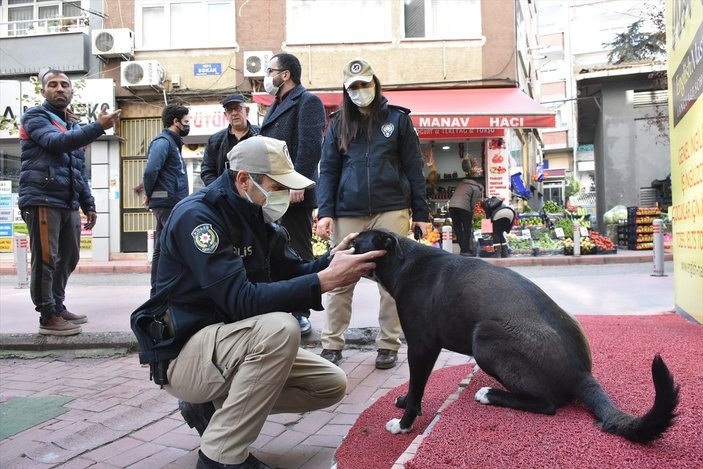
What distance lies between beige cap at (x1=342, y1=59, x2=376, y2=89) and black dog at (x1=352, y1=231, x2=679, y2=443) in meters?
1.54

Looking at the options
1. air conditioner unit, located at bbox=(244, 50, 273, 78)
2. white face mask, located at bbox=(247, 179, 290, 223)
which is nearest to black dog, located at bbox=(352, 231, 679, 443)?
white face mask, located at bbox=(247, 179, 290, 223)

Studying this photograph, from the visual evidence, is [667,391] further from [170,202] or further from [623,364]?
[170,202]

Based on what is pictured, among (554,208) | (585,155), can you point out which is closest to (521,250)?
(554,208)

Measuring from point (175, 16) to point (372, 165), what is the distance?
1391cm

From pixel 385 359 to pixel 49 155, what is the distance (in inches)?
135

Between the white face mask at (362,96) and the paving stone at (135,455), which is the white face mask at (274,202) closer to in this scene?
the paving stone at (135,455)

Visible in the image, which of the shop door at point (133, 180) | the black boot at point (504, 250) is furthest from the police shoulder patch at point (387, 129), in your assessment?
the shop door at point (133, 180)

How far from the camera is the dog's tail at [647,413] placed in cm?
185

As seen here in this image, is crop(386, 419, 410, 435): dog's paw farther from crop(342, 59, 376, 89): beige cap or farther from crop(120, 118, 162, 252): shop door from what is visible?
crop(120, 118, 162, 252): shop door

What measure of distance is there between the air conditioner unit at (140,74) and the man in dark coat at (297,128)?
11.4 metres

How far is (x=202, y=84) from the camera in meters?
15.3

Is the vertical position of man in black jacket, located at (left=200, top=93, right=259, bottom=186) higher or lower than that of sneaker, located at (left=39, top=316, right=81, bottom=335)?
higher

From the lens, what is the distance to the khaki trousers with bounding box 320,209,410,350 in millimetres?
4059

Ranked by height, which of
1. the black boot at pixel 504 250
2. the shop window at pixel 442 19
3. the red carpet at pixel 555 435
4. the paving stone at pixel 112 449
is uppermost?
the shop window at pixel 442 19
